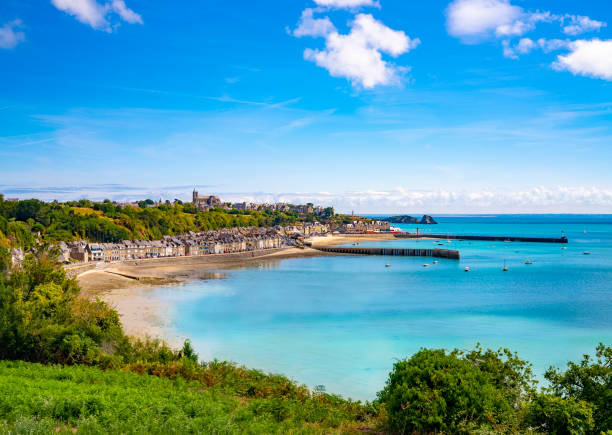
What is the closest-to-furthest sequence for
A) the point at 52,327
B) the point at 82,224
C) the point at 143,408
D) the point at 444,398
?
1. the point at 444,398
2. the point at 143,408
3. the point at 52,327
4. the point at 82,224

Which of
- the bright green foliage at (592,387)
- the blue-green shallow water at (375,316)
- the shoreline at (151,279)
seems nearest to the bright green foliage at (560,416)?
the bright green foliage at (592,387)

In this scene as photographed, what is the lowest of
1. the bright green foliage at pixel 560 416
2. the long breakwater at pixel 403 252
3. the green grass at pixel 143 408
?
the long breakwater at pixel 403 252

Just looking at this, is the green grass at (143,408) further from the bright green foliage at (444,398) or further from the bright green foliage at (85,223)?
the bright green foliage at (85,223)

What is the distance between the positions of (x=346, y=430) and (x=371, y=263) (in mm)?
71199

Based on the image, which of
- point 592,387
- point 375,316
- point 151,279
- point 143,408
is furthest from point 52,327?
point 151,279

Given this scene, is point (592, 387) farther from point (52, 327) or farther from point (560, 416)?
point (52, 327)

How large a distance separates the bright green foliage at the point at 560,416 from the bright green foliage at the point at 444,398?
60 centimetres

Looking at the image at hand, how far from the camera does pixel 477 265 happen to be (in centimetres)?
7562

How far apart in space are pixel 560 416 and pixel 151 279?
171 feet

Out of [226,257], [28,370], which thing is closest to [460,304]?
[28,370]

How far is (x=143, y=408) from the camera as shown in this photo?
1035 centimetres

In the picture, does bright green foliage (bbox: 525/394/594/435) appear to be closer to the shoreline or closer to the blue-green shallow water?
the blue-green shallow water

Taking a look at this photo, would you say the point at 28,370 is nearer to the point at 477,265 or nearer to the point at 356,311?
the point at 356,311

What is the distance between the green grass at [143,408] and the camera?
928 centimetres
